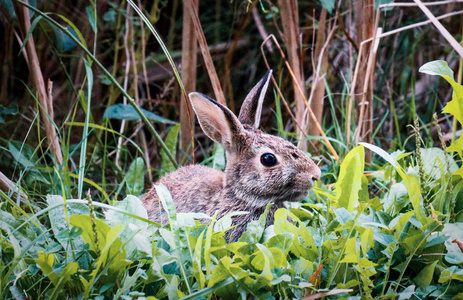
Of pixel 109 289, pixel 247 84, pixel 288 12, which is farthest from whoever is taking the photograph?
pixel 247 84

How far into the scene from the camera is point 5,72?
5234mm

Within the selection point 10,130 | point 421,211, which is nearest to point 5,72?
point 10,130

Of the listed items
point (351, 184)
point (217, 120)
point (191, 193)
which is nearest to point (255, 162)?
point (217, 120)

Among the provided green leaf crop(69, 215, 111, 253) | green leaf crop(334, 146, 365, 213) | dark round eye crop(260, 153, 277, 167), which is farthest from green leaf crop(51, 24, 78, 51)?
green leaf crop(334, 146, 365, 213)

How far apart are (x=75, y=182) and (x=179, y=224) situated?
184 centimetres

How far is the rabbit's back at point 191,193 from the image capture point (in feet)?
11.6

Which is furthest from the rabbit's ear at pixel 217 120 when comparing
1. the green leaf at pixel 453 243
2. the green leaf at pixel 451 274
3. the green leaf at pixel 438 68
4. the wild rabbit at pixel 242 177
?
the green leaf at pixel 451 274

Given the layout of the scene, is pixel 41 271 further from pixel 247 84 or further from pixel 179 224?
pixel 247 84

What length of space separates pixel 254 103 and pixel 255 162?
477 mm

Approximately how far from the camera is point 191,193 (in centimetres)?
362

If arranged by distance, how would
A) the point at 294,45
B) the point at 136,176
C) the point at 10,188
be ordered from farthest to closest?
1. the point at 294,45
2. the point at 136,176
3. the point at 10,188

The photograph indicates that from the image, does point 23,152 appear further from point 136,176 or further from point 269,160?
point 269,160

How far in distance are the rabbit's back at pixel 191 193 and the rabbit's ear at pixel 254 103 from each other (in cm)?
42

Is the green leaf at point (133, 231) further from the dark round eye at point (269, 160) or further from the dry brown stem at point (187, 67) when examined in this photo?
the dry brown stem at point (187, 67)
